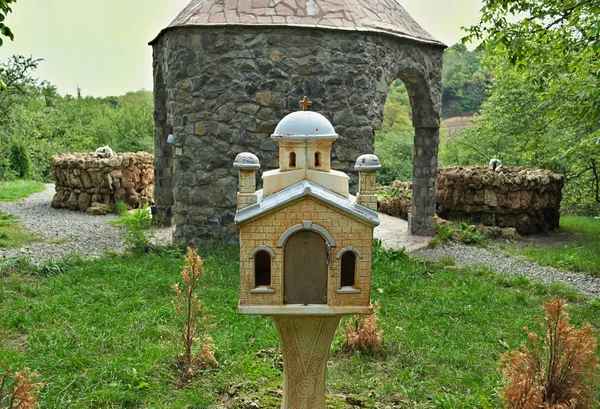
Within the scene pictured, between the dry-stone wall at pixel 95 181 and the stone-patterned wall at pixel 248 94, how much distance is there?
509 centimetres

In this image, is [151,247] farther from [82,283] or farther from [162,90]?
[162,90]

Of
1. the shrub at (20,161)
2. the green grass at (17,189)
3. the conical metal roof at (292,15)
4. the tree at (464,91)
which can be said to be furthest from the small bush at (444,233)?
the tree at (464,91)

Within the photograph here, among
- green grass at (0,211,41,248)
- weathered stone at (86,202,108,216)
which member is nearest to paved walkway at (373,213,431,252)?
green grass at (0,211,41,248)

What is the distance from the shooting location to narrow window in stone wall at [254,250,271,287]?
127 inches

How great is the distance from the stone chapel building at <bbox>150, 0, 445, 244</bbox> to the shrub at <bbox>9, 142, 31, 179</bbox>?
13554 millimetres

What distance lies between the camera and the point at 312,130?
320cm

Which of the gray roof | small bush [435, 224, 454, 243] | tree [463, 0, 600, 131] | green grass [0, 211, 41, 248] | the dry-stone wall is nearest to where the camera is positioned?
the gray roof

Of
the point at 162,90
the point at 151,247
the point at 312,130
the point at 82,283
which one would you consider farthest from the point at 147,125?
the point at 312,130

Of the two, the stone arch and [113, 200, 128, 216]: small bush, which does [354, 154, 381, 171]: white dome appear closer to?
the stone arch

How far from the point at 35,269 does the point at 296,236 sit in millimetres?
5406

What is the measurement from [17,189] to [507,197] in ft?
44.2

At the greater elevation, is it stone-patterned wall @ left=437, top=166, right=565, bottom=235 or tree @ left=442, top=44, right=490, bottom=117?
tree @ left=442, top=44, right=490, bottom=117

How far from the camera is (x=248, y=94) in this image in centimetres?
795

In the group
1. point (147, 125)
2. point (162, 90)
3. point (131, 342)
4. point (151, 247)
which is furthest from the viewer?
point (147, 125)
